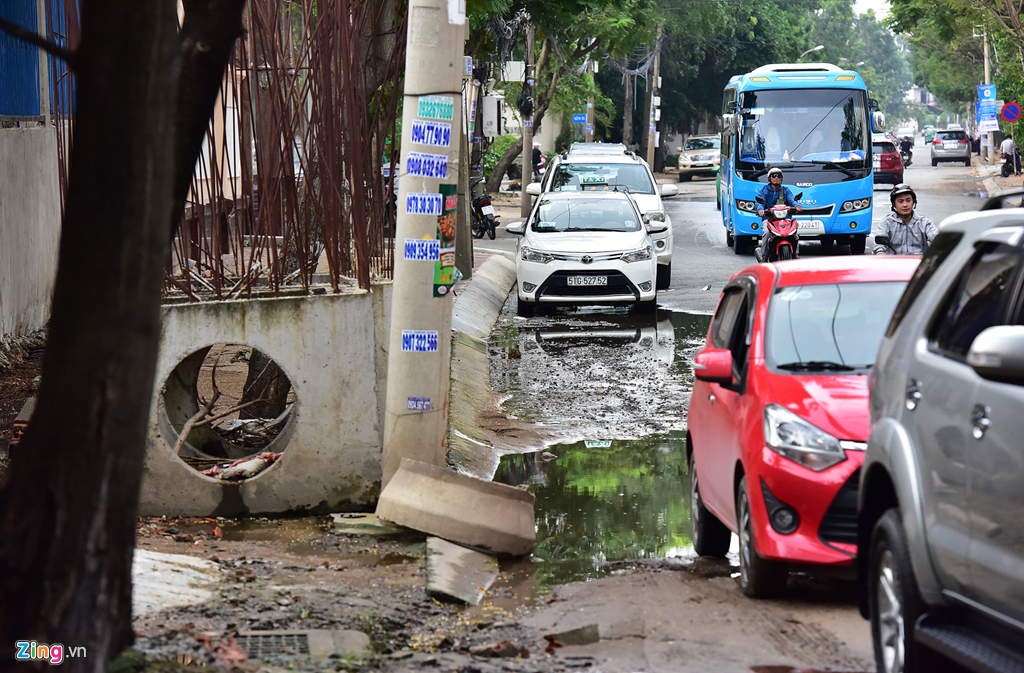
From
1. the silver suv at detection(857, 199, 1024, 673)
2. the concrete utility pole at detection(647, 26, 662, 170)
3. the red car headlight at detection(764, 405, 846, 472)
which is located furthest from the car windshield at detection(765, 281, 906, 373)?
the concrete utility pole at detection(647, 26, 662, 170)

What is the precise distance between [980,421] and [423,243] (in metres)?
4.28

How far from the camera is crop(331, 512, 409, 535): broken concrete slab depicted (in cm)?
713

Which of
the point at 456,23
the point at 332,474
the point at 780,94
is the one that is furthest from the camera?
the point at 780,94

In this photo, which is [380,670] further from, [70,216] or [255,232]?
[255,232]

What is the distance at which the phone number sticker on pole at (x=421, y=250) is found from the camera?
7.36 meters

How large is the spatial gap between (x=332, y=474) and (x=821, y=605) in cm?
320

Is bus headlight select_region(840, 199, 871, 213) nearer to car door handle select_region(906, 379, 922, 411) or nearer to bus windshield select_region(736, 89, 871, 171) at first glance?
bus windshield select_region(736, 89, 871, 171)

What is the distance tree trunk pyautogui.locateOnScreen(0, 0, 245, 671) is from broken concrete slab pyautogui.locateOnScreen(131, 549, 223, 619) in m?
1.75

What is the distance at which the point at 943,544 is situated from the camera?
12.3ft

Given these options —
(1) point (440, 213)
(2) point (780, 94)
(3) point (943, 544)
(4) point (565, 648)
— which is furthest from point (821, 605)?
(2) point (780, 94)

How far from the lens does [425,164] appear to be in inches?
289

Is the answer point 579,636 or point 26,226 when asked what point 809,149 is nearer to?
point 26,226

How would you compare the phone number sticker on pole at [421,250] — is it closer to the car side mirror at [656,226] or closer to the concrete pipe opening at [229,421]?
the concrete pipe opening at [229,421]

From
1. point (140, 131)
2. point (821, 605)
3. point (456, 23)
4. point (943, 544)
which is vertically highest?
point (456, 23)
